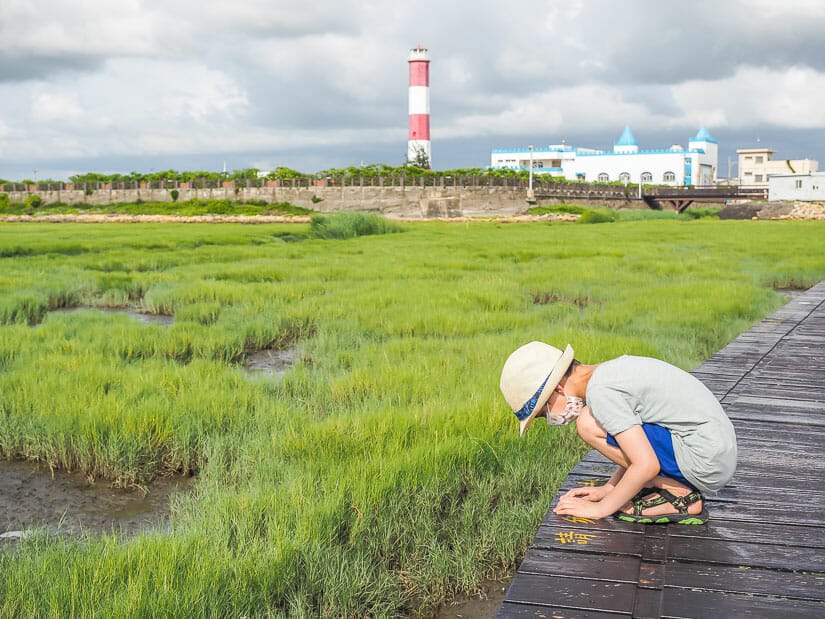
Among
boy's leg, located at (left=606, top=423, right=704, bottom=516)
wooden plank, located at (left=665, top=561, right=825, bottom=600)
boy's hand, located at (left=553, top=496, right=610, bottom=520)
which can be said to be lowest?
wooden plank, located at (left=665, top=561, right=825, bottom=600)

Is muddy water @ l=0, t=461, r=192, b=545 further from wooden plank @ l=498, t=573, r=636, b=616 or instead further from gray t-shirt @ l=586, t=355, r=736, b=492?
gray t-shirt @ l=586, t=355, r=736, b=492

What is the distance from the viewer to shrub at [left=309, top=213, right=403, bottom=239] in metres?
20.9

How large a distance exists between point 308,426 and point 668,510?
192cm

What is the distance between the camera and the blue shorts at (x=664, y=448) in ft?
7.72

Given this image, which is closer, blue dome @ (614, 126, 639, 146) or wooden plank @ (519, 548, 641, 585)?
wooden plank @ (519, 548, 641, 585)

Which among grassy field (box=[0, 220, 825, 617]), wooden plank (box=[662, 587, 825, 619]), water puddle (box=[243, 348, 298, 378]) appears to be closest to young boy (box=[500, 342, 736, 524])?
wooden plank (box=[662, 587, 825, 619])

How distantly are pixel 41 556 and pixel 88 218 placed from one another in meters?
41.6

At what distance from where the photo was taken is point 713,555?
210 centimetres

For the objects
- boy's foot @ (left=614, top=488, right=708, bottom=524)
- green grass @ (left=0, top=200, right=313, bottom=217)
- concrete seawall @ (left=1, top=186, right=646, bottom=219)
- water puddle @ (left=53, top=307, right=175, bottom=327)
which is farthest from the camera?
concrete seawall @ (left=1, top=186, right=646, bottom=219)

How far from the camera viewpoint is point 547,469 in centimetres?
339

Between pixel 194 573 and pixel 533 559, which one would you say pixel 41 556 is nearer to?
pixel 194 573

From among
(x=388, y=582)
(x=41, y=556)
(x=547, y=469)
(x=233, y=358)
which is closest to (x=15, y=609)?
(x=41, y=556)

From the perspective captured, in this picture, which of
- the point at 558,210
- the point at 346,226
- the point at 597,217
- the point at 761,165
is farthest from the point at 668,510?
the point at 761,165

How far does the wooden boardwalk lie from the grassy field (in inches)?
21.9
